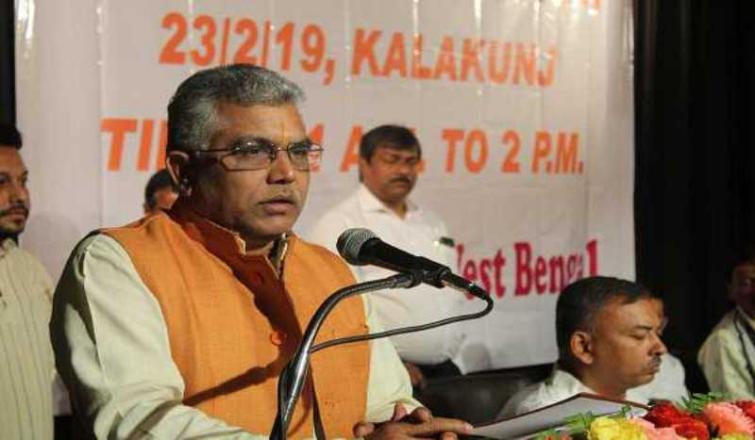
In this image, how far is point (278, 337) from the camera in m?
1.82

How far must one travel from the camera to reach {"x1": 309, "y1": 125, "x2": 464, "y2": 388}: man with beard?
3572 mm

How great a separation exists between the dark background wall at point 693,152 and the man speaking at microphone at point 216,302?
296 centimetres

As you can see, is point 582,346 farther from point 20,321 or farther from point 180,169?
point 20,321

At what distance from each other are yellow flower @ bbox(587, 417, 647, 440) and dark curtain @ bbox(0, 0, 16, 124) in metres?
1.99

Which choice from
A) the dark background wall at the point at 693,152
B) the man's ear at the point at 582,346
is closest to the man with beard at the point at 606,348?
the man's ear at the point at 582,346

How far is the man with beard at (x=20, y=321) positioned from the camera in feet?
9.35

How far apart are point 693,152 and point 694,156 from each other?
0.02m

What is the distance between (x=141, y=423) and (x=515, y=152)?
265 cm

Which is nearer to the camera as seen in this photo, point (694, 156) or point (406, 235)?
point (406, 235)

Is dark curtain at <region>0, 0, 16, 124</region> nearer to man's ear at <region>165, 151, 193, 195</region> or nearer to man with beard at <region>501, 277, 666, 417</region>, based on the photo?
man's ear at <region>165, 151, 193, 195</region>

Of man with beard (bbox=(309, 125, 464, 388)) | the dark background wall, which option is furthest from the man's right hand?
the dark background wall

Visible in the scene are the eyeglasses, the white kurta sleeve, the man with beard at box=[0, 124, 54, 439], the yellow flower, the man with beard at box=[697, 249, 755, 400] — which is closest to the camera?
the yellow flower

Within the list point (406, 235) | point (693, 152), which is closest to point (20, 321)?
point (406, 235)

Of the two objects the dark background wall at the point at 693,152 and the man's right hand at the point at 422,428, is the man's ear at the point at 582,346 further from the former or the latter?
the dark background wall at the point at 693,152
